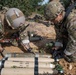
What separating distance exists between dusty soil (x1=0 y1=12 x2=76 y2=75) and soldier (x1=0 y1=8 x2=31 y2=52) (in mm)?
279

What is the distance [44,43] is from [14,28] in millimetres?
1378

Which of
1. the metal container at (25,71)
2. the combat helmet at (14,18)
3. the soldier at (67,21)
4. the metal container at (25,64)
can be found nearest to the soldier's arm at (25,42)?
the combat helmet at (14,18)

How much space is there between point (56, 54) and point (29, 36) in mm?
2318

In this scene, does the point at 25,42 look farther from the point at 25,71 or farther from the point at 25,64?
the point at 25,71

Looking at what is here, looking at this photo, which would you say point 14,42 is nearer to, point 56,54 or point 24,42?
point 24,42

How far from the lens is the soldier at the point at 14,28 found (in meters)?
8.07

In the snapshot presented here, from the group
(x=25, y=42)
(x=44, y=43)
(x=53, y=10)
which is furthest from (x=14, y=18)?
(x=53, y=10)

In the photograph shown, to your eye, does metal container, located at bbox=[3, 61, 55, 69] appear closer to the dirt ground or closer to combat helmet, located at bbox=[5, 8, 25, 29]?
the dirt ground

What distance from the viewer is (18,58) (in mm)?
7320

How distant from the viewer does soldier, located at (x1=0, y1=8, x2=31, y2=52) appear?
318 inches

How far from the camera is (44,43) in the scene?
29.9ft

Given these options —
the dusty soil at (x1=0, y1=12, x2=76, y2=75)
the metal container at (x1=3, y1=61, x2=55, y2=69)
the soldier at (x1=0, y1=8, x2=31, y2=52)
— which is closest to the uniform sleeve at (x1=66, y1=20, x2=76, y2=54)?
the dusty soil at (x1=0, y1=12, x2=76, y2=75)

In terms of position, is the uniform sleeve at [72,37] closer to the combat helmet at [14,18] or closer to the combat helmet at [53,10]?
the combat helmet at [53,10]

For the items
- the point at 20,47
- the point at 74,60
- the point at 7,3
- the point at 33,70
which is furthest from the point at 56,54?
the point at 7,3
